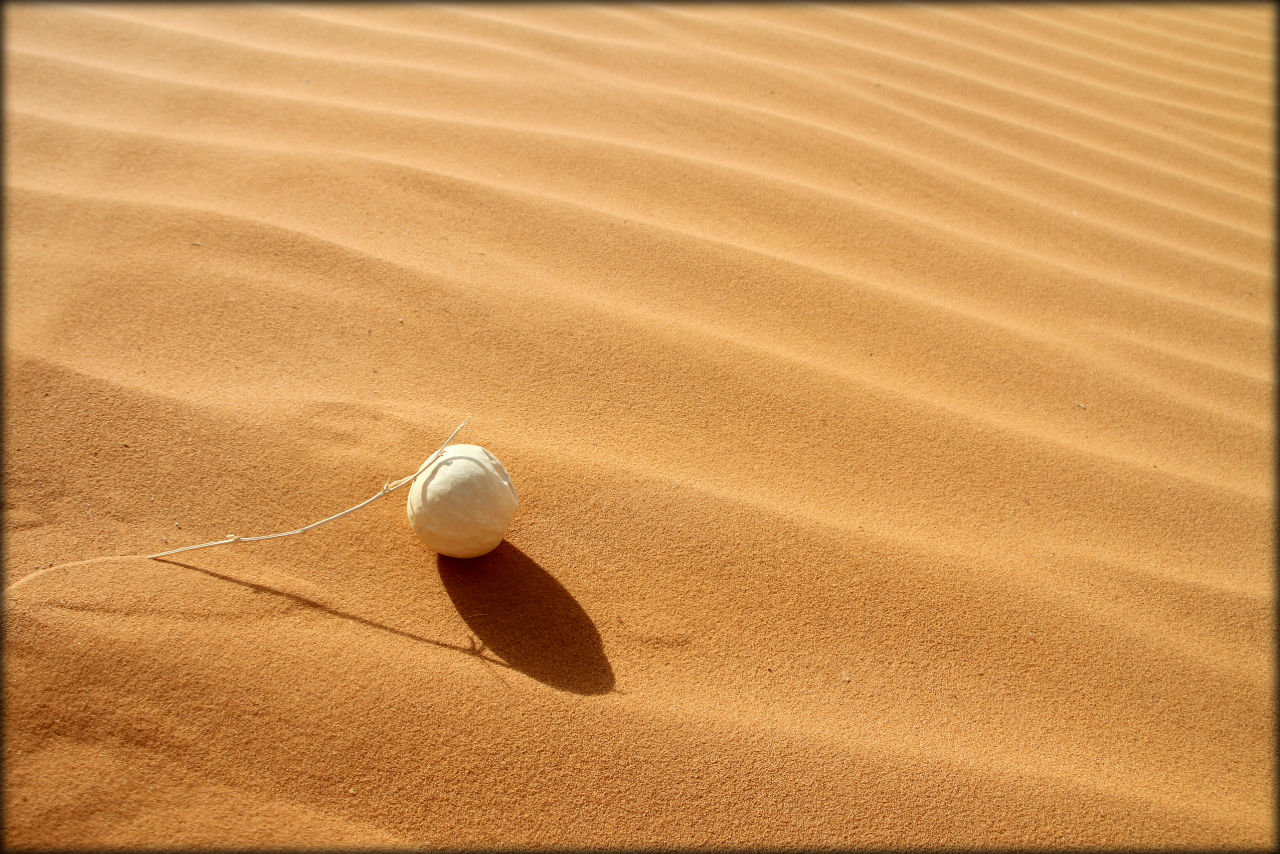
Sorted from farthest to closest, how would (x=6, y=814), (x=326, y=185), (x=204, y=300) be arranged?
(x=326, y=185), (x=204, y=300), (x=6, y=814)

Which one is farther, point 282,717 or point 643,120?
point 643,120

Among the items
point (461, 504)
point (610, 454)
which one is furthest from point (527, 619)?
point (610, 454)

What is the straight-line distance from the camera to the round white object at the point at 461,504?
4.13 ft

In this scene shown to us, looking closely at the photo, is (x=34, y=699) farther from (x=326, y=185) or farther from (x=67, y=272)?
(x=326, y=185)

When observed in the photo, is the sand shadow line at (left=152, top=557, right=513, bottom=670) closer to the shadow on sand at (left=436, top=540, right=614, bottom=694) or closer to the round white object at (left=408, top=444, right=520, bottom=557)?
the shadow on sand at (left=436, top=540, right=614, bottom=694)

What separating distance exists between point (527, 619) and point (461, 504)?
0.20 meters

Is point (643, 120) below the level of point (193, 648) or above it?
above

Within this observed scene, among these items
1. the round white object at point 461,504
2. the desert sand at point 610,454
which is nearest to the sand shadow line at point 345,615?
the desert sand at point 610,454

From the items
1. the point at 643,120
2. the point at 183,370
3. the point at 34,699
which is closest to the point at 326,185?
the point at 183,370

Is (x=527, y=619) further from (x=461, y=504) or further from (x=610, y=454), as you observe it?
(x=610, y=454)

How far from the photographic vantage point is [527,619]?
1300mm

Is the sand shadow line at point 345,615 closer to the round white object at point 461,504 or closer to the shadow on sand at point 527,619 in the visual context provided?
the shadow on sand at point 527,619

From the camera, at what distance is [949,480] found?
165cm

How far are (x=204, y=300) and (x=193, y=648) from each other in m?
0.82
